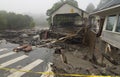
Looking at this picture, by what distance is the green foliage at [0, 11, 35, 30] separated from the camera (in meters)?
32.5

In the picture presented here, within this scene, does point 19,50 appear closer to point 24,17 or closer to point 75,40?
point 75,40

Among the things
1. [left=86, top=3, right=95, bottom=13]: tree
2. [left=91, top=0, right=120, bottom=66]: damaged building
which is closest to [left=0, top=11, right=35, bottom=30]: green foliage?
[left=91, top=0, right=120, bottom=66]: damaged building

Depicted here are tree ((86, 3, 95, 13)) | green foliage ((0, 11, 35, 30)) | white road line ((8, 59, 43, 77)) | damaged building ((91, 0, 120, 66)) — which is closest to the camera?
white road line ((8, 59, 43, 77))

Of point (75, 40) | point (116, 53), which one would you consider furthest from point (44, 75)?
point (75, 40)

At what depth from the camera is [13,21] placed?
123ft

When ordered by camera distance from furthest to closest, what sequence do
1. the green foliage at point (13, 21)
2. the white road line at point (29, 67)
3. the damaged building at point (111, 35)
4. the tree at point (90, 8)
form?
1. the tree at point (90, 8)
2. the green foliage at point (13, 21)
3. the damaged building at point (111, 35)
4. the white road line at point (29, 67)

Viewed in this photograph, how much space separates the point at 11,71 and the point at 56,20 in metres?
22.8

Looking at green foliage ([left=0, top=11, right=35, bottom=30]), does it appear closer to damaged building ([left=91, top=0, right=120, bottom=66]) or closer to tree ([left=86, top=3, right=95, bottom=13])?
damaged building ([left=91, top=0, right=120, bottom=66])

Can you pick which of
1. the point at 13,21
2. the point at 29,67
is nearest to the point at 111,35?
the point at 29,67

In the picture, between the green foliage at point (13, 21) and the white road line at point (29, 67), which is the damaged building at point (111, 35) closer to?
the white road line at point (29, 67)

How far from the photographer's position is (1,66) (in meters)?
8.74

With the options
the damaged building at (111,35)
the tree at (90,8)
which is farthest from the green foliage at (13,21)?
the tree at (90,8)

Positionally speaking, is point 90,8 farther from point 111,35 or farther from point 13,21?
point 111,35

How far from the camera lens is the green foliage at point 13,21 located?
3249cm
